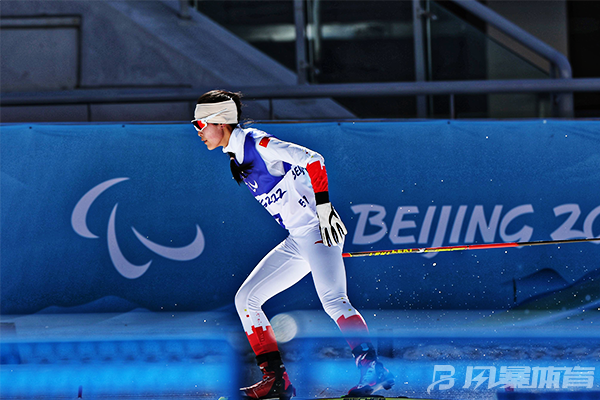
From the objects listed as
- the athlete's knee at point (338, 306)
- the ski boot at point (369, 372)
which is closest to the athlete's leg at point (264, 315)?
the athlete's knee at point (338, 306)

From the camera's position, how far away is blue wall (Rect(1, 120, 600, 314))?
5.84 m

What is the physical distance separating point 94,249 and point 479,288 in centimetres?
387

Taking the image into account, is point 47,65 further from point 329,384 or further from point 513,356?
point 513,356

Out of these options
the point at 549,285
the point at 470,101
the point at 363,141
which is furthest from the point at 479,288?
the point at 470,101

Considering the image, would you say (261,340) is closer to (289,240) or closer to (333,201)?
(289,240)

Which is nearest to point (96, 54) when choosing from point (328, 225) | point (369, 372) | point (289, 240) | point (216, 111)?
point (216, 111)

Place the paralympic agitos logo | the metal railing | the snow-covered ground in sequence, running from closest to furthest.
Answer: the snow-covered ground → the paralympic agitos logo → the metal railing

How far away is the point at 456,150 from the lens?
19.8 ft

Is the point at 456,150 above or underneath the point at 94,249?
above

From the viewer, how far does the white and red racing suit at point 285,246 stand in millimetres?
3559

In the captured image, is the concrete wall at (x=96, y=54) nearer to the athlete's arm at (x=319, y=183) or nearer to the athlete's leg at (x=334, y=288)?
the athlete's arm at (x=319, y=183)

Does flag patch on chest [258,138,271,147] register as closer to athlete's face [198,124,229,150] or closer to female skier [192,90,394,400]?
female skier [192,90,394,400]

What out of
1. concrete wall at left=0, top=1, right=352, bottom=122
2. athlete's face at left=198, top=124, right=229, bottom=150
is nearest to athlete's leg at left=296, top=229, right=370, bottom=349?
athlete's face at left=198, top=124, right=229, bottom=150

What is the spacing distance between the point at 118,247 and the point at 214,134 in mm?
2622
